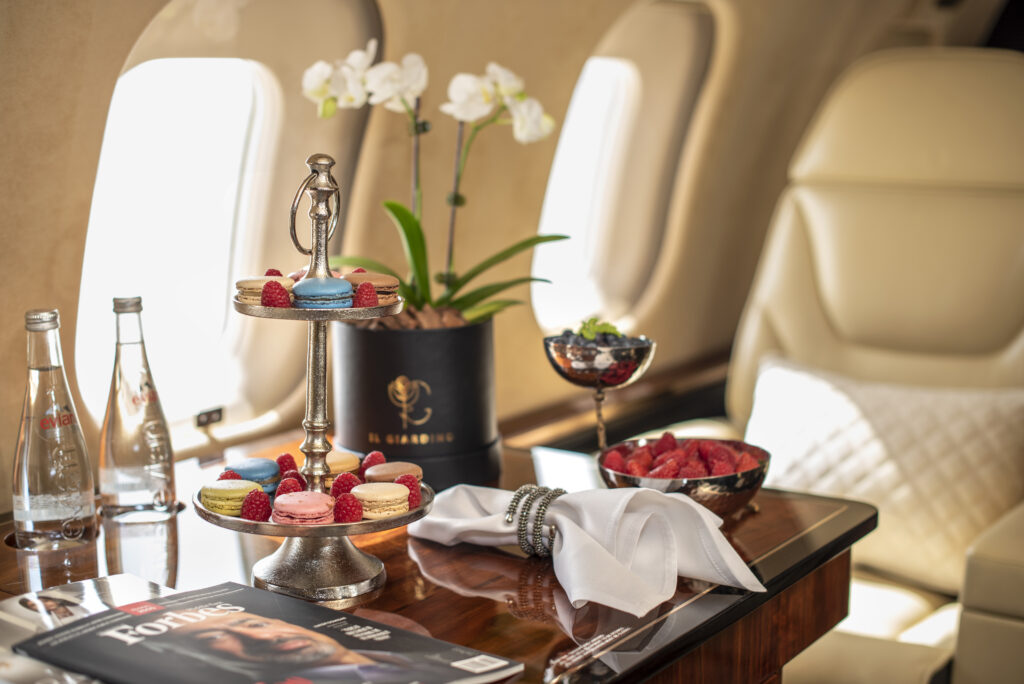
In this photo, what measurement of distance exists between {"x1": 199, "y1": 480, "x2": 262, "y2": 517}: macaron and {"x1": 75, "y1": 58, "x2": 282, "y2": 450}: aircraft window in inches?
29.3

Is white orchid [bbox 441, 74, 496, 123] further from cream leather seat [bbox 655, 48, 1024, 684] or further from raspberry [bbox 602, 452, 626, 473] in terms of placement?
cream leather seat [bbox 655, 48, 1024, 684]

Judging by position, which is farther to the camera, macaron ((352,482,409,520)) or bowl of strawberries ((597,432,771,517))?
bowl of strawberries ((597,432,771,517))

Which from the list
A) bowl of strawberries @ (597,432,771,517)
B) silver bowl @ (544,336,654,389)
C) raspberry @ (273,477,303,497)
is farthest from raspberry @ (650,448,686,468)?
raspberry @ (273,477,303,497)

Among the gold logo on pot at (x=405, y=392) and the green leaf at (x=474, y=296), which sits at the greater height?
the green leaf at (x=474, y=296)

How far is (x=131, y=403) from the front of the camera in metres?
1.35

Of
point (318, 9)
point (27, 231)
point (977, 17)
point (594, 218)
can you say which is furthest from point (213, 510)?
point (977, 17)

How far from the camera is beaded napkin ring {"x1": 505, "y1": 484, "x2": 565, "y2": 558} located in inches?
46.4

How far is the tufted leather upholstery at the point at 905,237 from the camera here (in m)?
2.15

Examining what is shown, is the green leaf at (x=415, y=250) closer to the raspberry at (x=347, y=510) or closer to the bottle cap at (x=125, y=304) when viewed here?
the bottle cap at (x=125, y=304)

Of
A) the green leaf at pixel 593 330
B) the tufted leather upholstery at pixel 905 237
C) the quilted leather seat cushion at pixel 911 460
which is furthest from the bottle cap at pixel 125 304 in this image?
the tufted leather upholstery at pixel 905 237

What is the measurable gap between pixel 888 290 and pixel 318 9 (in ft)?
4.03

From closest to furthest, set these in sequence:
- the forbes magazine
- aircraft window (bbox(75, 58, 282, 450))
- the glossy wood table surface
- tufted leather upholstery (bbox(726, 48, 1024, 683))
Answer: the forbes magazine → the glossy wood table surface → aircraft window (bbox(75, 58, 282, 450)) → tufted leather upholstery (bbox(726, 48, 1024, 683))

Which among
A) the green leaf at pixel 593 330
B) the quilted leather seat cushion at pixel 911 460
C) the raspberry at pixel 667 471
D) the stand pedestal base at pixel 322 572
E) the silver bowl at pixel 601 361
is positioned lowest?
the quilted leather seat cushion at pixel 911 460

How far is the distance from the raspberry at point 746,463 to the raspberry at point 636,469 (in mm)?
110
